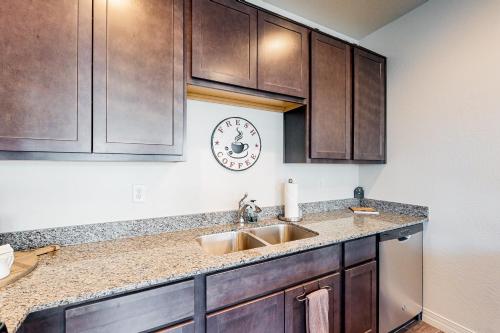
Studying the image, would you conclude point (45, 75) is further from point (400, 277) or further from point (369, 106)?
point (400, 277)

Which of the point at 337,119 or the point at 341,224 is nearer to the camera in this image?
the point at 341,224

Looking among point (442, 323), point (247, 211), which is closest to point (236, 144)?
point (247, 211)

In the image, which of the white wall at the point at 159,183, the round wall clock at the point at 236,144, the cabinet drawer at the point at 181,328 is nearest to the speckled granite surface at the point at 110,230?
the white wall at the point at 159,183

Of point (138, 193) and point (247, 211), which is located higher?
point (138, 193)

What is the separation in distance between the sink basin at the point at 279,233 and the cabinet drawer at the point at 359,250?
12.6 inches

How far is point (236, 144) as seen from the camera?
1.91 meters

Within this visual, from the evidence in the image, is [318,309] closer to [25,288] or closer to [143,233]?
[143,233]

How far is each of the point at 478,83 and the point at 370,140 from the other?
0.81 meters

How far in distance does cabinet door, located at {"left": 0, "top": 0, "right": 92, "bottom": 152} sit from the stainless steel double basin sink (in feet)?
3.02

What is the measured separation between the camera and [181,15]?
1340 mm

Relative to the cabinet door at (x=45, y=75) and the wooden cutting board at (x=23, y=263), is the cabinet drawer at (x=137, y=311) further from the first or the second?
the cabinet door at (x=45, y=75)

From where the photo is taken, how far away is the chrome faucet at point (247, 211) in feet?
6.07

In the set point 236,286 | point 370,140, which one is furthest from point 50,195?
point 370,140

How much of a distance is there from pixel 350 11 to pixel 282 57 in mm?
986
